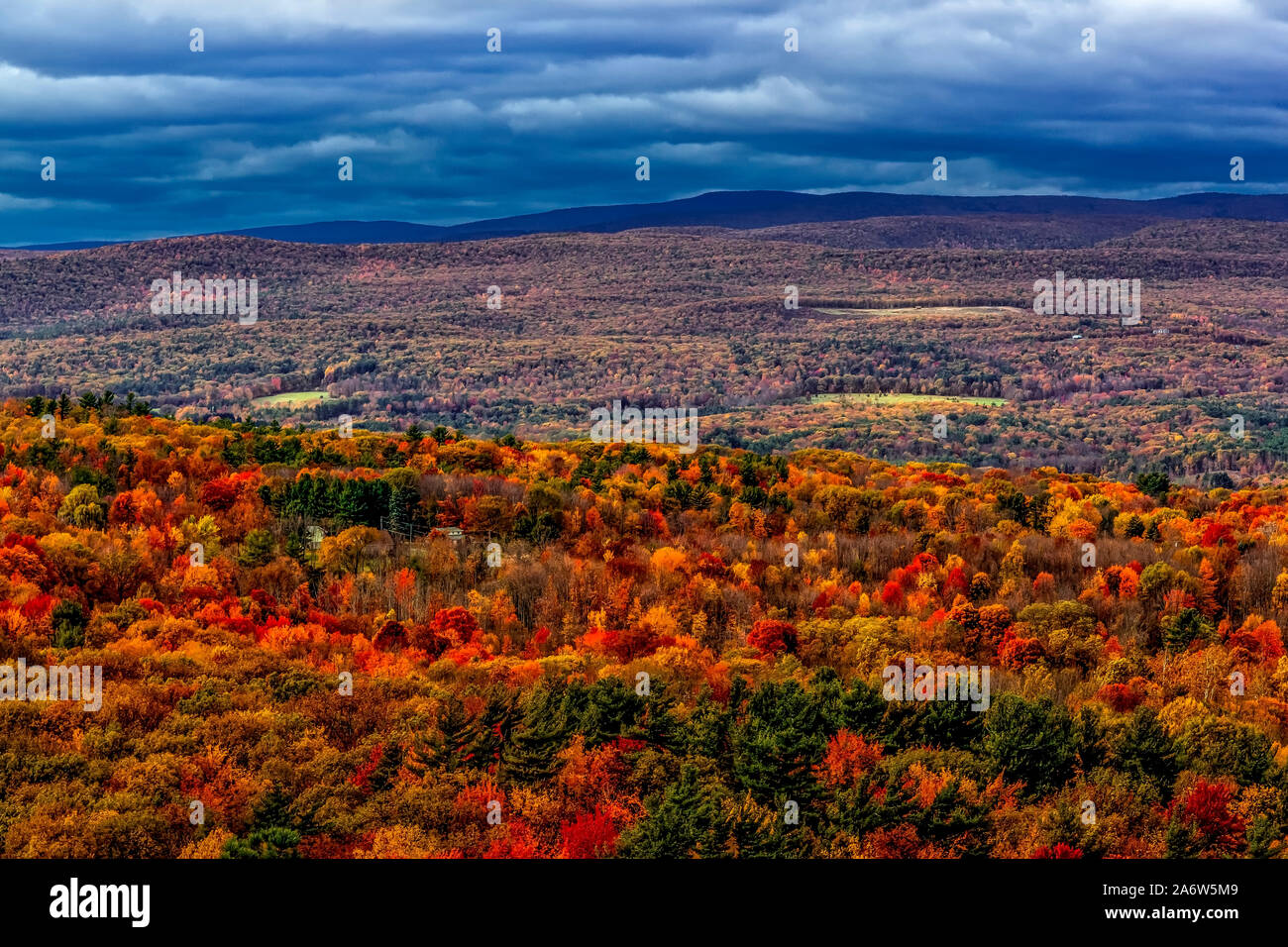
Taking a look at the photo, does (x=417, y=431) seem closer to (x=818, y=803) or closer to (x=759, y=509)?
(x=759, y=509)

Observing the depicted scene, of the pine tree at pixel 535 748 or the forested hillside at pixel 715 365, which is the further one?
the forested hillside at pixel 715 365

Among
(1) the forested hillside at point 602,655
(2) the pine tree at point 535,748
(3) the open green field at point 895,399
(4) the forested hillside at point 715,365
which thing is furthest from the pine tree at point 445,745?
(3) the open green field at point 895,399

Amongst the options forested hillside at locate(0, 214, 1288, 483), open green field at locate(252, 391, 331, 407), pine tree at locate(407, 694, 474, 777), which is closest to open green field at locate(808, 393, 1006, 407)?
forested hillside at locate(0, 214, 1288, 483)

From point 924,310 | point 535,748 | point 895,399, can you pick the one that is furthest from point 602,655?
point 924,310

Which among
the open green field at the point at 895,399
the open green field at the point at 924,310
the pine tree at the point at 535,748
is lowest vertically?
the pine tree at the point at 535,748

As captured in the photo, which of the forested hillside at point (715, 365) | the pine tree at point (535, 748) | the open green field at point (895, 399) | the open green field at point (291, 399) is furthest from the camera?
the open green field at point (895, 399)

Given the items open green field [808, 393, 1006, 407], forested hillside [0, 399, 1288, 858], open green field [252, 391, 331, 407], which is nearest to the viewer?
forested hillside [0, 399, 1288, 858]

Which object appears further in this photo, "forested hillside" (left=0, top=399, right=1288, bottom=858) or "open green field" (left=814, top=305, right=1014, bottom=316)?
"open green field" (left=814, top=305, right=1014, bottom=316)

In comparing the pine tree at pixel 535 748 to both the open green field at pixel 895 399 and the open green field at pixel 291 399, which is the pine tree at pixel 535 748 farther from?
the open green field at pixel 895 399

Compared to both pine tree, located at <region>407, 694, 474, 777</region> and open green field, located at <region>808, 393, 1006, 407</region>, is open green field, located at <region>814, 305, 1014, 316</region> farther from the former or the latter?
pine tree, located at <region>407, 694, 474, 777</region>
